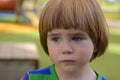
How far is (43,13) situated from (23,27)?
32.4 ft

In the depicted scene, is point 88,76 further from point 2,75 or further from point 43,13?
point 2,75

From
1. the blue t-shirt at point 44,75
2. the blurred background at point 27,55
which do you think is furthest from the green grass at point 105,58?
the blue t-shirt at point 44,75

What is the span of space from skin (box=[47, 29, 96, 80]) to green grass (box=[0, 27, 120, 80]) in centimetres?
362

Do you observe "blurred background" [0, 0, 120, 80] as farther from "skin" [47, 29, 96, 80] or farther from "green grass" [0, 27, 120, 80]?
"skin" [47, 29, 96, 80]

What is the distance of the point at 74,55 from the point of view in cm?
152

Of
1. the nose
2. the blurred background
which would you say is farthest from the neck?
the blurred background

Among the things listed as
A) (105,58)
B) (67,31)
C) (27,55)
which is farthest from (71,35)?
(105,58)

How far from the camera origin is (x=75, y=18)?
1.55 metres

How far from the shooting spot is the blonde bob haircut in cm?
155

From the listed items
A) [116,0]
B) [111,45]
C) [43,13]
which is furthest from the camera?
[116,0]

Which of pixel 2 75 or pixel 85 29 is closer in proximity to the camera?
pixel 85 29

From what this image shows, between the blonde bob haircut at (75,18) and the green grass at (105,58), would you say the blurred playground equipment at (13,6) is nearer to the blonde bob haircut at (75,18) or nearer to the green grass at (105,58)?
the green grass at (105,58)

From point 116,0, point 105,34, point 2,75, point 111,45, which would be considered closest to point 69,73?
point 105,34

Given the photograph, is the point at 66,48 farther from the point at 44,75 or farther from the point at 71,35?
the point at 44,75
